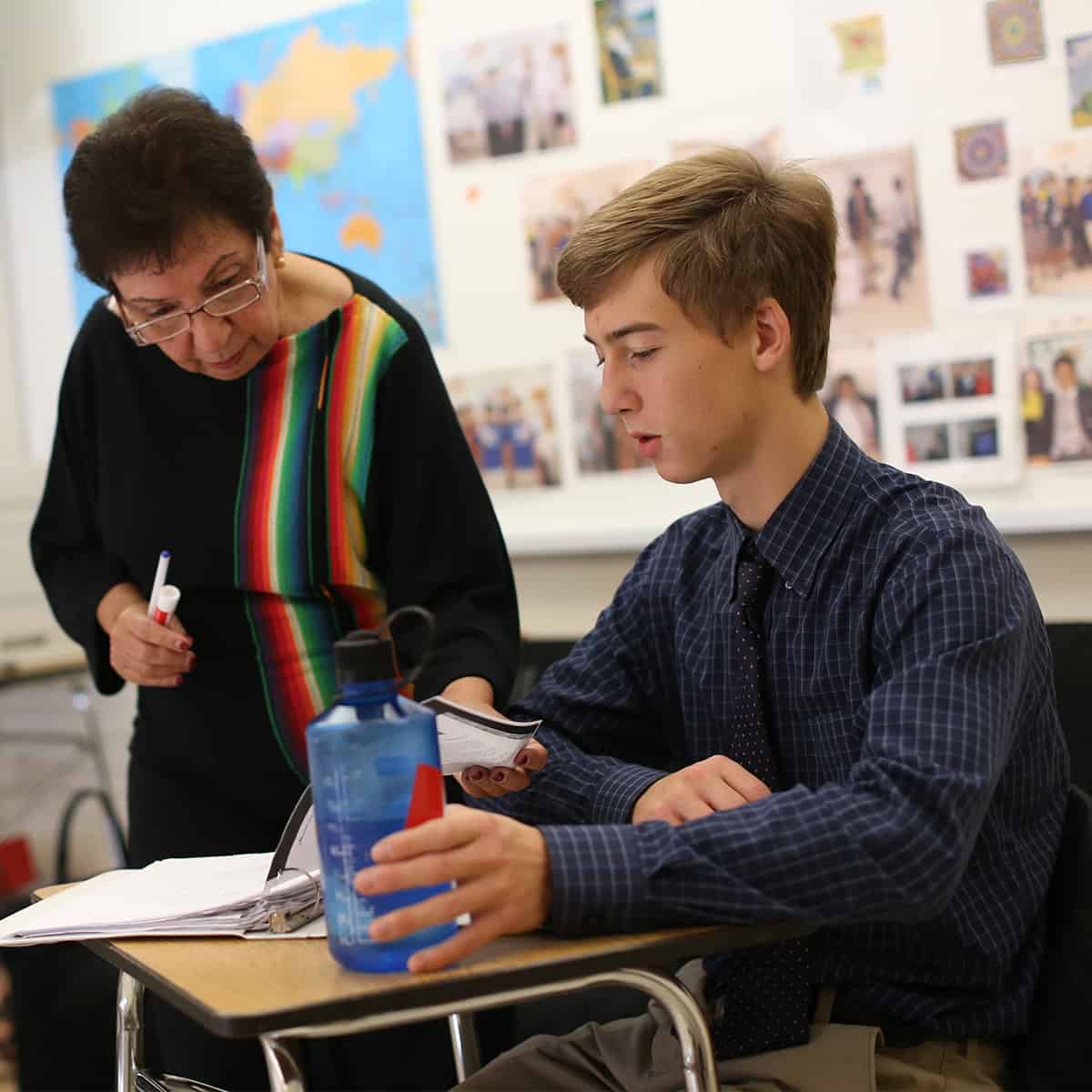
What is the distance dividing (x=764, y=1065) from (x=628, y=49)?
6.72ft

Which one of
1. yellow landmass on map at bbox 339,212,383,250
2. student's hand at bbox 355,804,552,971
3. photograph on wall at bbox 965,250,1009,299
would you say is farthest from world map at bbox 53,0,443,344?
student's hand at bbox 355,804,552,971

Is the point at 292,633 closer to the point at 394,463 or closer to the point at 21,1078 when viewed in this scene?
the point at 394,463

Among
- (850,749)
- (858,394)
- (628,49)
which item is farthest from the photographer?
(628,49)

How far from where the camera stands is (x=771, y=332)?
4.35ft

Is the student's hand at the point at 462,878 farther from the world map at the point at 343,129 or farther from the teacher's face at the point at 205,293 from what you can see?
the world map at the point at 343,129

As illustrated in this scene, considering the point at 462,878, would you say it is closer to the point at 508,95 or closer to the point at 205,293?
the point at 205,293

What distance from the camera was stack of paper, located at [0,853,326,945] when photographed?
1082mm

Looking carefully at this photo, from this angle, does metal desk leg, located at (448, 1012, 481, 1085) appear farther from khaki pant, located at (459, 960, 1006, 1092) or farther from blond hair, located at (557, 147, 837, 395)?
blond hair, located at (557, 147, 837, 395)

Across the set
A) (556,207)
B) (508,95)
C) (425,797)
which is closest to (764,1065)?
(425,797)

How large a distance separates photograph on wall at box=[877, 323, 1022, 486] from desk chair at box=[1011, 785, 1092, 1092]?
129 cm

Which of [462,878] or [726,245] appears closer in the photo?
[462,878]

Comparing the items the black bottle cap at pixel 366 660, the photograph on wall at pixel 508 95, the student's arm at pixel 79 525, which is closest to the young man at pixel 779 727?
the black bottle cap at pixel 366 660

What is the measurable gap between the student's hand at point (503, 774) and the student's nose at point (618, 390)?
306mm

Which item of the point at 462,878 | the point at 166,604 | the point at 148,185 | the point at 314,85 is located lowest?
the point at 462,878
